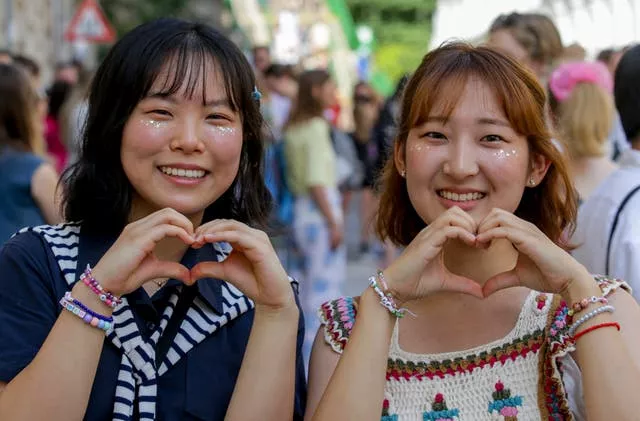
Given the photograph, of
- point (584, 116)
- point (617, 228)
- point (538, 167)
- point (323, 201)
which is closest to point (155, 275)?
point (538, 167)

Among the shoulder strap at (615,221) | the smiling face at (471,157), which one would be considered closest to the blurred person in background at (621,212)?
the shoulder strap at (615,221)

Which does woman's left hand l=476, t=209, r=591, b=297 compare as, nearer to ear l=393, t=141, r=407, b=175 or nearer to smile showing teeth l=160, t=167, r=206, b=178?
ear l=393, t=141, r=407, b=175

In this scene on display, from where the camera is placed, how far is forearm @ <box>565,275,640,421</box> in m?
2.49

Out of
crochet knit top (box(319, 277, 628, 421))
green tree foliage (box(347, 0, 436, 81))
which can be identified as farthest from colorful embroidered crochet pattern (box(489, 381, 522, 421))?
green tree foliage (box(347, 0, 436, 81))

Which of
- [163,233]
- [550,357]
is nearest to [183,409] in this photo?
[163,233]

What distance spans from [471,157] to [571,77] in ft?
9.63

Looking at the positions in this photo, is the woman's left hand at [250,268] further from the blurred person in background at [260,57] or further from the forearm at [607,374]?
the blurred person in background at [260,57]

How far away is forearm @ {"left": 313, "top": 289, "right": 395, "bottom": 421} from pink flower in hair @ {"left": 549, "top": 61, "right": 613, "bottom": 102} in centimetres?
318

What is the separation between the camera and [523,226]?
2.61m

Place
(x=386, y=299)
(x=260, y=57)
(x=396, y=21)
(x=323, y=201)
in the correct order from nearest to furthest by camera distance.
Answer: (x=386, y=299), (x=323, y=201), (x=260, y=57), (x=396, y=21)

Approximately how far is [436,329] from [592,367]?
48 cm

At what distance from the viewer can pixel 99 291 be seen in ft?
8.14

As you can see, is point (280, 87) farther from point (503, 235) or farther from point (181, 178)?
point (503, 235)

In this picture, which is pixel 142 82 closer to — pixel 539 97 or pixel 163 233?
pixel 163 233
